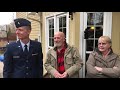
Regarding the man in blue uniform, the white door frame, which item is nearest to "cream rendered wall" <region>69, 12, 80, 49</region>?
the white door frame

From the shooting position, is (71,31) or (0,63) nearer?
(0,63)

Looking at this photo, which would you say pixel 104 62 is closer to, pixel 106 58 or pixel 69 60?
pixel 106 58

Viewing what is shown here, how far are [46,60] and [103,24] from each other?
21.4 inches

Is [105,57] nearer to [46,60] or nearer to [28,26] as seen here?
[46,60]

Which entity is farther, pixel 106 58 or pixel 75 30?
pixel 75 30

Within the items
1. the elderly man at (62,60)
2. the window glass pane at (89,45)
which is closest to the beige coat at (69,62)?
the elderly man at (62,60)

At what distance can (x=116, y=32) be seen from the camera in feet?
5.89

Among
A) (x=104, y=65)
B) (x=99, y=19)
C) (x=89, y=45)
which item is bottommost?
(x=104, y=65)

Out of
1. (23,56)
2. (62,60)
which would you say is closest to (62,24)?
(62,60)

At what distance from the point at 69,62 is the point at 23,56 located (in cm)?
37

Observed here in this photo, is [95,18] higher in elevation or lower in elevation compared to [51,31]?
higher

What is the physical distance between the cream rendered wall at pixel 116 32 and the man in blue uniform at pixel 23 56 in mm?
587
